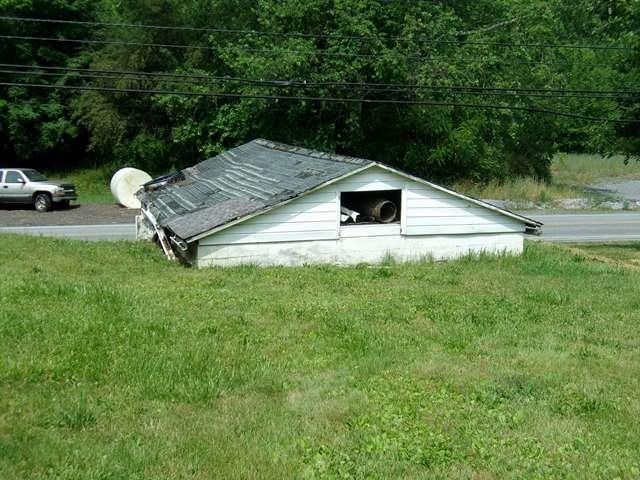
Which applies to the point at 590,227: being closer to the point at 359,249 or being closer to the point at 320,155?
the point at 320,155

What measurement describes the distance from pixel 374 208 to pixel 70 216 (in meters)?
16.3

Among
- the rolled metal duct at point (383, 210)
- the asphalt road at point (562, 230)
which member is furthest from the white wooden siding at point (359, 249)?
the asphalt road at point (562, 230)

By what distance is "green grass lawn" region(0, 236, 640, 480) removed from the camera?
6.90m

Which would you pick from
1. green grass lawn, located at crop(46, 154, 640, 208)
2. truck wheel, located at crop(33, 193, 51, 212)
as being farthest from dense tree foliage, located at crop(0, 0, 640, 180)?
truck wheel, located at crop(33, 193, 51, 212)

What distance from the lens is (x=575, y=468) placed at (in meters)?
6.91

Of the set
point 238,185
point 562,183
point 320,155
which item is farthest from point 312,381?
point 562,183

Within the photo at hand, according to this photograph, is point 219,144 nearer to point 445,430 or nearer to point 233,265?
point 233,265

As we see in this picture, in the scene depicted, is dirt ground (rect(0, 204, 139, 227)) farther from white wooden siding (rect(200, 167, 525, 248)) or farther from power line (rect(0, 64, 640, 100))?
white wooden siding (rect(200, 167, 525, 248))

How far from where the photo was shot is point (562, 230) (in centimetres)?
3142

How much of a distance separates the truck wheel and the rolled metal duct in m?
18.4

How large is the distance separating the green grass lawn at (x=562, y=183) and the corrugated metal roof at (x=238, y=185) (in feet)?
46.9

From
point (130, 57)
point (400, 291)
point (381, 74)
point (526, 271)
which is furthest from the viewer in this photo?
point (130, 57)

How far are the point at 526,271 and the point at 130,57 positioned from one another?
88.7 feet

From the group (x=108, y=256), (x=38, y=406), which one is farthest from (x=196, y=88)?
(x=38, y=406)
